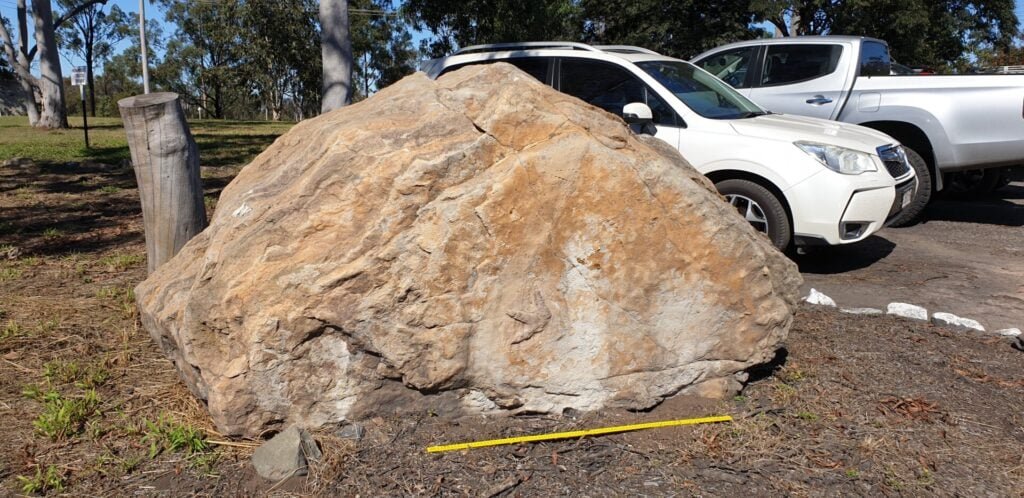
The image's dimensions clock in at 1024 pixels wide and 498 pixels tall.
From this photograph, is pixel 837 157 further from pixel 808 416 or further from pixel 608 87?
pixel 808 416

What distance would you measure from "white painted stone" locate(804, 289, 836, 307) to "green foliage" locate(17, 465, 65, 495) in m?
4.57

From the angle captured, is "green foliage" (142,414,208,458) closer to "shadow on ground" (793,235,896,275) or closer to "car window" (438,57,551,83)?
"car window" (438,57,551,83)

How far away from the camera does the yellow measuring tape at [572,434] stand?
10.6ft

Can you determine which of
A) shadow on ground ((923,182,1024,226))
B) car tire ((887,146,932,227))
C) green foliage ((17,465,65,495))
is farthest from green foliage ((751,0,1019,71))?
green foliage ((17,465,65,495))

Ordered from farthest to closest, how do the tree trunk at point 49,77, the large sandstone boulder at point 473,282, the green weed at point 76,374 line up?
the tree trunk at point 49,77, the green weed at point 76,374, the large sandstone boulder at point 473,282

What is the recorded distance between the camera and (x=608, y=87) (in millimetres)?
6867

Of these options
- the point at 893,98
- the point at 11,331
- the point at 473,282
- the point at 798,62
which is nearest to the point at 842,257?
the point at 893,98

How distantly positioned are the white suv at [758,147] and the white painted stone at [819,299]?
2.42ft

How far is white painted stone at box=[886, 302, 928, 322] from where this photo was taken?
5.10 metres

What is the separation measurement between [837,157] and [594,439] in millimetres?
3814

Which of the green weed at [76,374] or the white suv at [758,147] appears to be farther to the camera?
the white suv at [758,147]

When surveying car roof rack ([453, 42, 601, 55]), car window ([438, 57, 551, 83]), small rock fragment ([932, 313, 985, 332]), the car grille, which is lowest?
small rock fragment ([932, 313, 985, 332])

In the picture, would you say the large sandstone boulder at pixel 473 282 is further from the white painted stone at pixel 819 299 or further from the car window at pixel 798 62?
the car window at pixel 798 62

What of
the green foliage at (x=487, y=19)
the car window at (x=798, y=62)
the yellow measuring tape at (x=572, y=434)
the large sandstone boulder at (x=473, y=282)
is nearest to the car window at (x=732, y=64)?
the car window at (x=798, y=62)
